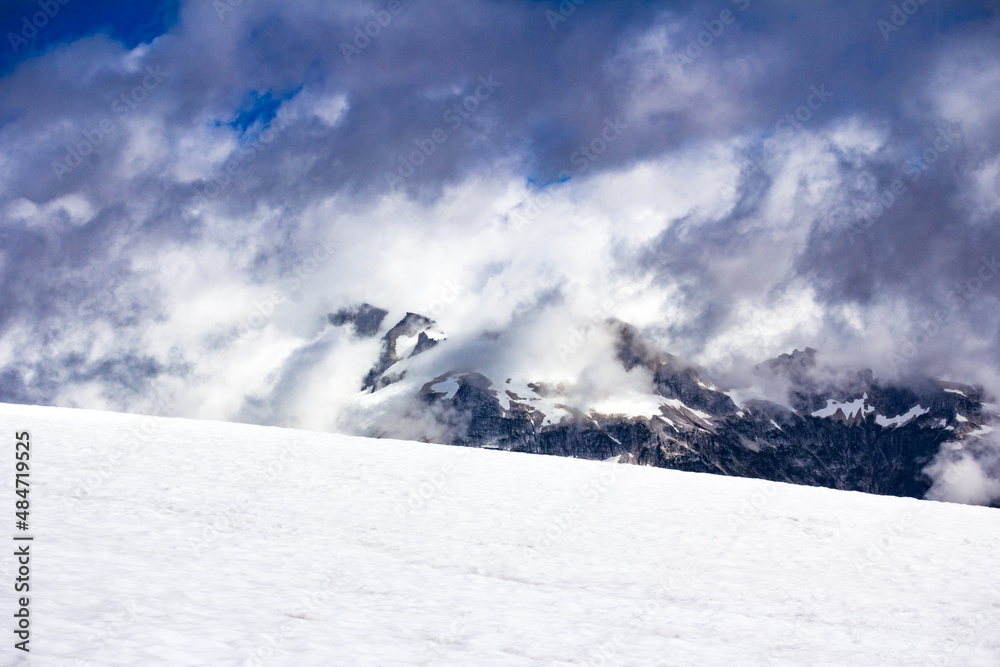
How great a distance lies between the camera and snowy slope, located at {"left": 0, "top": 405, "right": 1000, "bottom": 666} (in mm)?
13445

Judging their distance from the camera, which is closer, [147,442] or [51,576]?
[51,576]

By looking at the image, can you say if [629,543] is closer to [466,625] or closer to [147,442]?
[466,625]

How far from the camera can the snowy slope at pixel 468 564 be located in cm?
1345

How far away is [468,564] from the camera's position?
19.5 meters

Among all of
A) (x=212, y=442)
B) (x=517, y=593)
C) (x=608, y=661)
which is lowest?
(x=608, y=661)

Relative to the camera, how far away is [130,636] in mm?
11586

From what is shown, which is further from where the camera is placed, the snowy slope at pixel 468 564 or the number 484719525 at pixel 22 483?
the number 484719525 at pixel 22 483

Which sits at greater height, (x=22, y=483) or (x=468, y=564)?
(x=22, y=483)

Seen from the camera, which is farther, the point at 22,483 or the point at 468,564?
the point at 22,483

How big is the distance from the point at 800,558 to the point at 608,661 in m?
10.8

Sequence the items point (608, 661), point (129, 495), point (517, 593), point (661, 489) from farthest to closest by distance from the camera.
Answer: point (661, 489) < point (129, 495) < point (517, 593) < point (608, 661)

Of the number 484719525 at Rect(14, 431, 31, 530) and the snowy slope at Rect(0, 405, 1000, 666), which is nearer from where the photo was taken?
the snowy slope at Rect(0, 405, 1000, 666)

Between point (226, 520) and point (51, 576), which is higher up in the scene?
point (226, 520)

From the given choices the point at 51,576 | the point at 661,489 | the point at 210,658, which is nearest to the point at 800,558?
the point at 661,489
